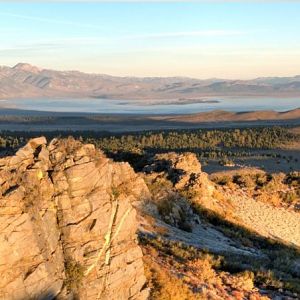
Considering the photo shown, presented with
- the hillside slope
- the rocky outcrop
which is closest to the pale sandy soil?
the rocky outcrop

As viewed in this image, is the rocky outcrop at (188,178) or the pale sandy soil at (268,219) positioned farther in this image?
the rocky outcrop at (188,178)

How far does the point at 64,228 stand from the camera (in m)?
9.89

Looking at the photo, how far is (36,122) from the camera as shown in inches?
5344

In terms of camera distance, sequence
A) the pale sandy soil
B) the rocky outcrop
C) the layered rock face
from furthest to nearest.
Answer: the rocky outcrop
the pale sandy soil
the layered rock face

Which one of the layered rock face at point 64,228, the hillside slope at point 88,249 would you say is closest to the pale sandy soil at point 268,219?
the hillside slope at point 88,249

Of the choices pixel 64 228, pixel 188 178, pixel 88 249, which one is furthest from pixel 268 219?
pixel 64 228

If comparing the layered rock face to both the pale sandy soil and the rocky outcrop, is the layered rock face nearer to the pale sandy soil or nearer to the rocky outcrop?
the rocky outcrop

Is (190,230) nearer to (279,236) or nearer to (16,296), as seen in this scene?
(279,236)

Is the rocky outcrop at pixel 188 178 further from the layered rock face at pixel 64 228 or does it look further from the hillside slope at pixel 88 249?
the layered rock face at pixel 64 228

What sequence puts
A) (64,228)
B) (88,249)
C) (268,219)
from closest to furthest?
(64,228) → (88,249) → (268,219)

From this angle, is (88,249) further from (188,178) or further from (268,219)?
(268,219)

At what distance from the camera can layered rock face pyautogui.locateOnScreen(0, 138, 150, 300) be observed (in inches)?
357

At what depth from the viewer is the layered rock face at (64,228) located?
9070 millimetres

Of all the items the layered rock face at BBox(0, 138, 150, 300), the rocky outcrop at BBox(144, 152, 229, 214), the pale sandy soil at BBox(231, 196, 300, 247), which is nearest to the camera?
the layered rock face at BBox(0, 138, 150, 300)
